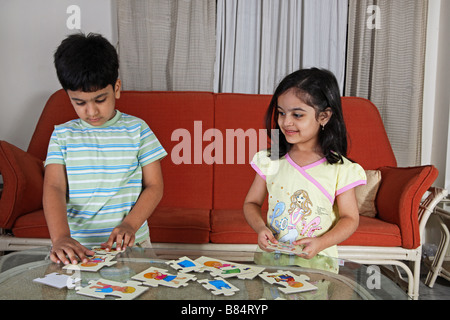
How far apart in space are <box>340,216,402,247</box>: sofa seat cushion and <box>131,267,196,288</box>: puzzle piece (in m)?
1.47

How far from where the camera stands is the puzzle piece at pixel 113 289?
0.87 meters

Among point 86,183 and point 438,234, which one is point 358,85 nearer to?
point 438,234

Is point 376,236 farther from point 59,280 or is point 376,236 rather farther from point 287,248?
point 59,280

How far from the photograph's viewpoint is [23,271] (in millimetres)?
1039

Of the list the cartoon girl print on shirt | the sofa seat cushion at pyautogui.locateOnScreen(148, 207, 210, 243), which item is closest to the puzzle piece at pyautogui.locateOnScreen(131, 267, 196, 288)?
the cartoon girl print on shirt

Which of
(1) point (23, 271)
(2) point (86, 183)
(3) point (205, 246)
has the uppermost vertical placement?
(2) point (86, 183)

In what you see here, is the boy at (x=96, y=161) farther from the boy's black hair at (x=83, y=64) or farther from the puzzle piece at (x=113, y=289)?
the puzzle piece at (x=113, y=289)

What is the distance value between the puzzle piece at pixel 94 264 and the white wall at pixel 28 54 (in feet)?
8.00

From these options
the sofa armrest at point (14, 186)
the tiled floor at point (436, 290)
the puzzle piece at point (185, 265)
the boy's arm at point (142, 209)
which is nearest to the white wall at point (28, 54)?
the sofa armrest at point (14, 186)

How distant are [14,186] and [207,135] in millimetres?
1226

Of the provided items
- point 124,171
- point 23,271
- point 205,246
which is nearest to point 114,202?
point 124,171

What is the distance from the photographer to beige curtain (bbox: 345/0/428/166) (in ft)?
10.6

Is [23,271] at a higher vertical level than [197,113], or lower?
lower
